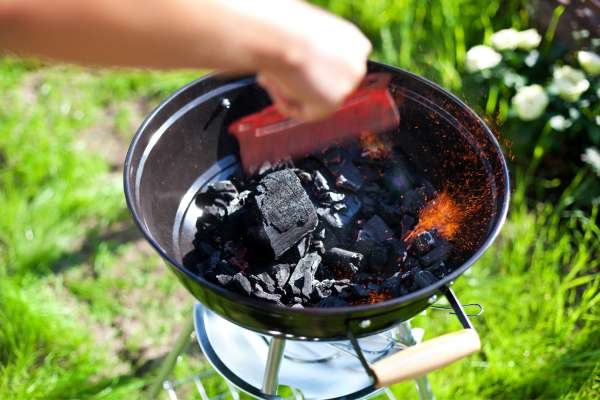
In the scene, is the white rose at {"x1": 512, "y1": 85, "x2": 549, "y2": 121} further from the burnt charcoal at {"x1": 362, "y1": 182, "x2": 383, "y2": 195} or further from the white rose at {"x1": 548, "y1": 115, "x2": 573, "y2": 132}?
the burnt charcoal at {"x1": 362, "y1": 182, "x2": 383, "y2": 195}

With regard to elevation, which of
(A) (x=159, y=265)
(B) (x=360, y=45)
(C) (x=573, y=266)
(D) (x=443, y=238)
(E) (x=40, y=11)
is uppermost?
(E) (x=40, y=11)

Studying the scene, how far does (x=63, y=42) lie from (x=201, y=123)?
2.73 feet

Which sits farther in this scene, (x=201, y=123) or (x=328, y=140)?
(x=328, y=140)

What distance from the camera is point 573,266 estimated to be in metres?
2.29

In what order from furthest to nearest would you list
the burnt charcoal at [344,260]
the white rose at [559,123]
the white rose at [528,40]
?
the white rose at [528,40]
the white rose at [559,123]
the burnt charcoal at [344,260]

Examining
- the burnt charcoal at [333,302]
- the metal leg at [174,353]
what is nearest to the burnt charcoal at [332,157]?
the burnt charcoal at [333,302]

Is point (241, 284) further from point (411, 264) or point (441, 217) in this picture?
point (441, 217)

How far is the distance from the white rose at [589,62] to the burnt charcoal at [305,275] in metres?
1.43

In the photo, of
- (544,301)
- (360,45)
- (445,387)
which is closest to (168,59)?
(360,45)

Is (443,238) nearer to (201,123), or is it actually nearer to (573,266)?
(201,123)

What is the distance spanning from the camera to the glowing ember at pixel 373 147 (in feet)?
5.64

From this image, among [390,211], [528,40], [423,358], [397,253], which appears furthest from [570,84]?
[423,358]

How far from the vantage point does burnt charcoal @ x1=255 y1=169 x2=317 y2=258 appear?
1.43 m

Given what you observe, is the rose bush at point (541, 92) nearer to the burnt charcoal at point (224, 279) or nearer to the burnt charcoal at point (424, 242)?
the burnt charcoal at point (424, 242)
